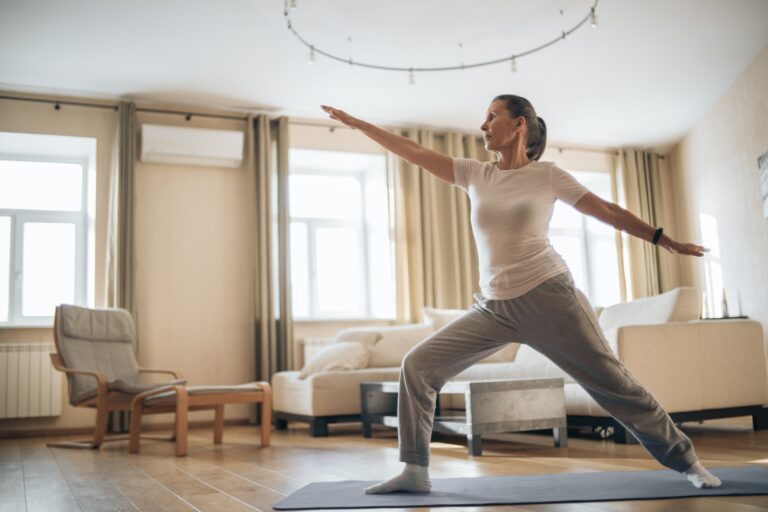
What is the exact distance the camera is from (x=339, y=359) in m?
5.14

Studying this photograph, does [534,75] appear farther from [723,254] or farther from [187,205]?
[187,205]

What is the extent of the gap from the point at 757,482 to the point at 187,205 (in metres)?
4.81

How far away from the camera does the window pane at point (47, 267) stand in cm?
594

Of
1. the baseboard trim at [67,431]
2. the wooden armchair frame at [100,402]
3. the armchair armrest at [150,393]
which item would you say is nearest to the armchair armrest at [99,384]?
the wooden armchair frame at [100,402]

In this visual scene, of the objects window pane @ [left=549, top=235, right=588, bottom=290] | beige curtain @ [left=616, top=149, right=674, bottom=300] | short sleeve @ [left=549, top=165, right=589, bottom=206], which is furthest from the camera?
window pane @ [left=549, top=235, right=588, bottom=290]

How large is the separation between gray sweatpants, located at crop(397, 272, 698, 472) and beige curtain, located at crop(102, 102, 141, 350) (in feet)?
12.9

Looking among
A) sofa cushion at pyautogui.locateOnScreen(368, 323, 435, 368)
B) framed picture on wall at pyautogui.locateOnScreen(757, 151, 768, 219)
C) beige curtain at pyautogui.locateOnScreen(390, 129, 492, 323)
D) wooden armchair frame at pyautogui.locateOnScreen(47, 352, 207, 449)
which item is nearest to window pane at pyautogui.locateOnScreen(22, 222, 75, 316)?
wooden armchair frame at pyautogui.locateOnScreen(47, 352, 207, 449)

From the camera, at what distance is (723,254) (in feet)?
21.9

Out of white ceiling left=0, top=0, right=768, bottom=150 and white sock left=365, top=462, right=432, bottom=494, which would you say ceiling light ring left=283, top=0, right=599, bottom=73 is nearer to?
white ceiling left=0, top=0, right=768, bottom=150

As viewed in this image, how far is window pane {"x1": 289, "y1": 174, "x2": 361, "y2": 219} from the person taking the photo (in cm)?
701

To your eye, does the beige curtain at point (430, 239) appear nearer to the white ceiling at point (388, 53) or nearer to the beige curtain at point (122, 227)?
the white ceiling at point (388, 53)

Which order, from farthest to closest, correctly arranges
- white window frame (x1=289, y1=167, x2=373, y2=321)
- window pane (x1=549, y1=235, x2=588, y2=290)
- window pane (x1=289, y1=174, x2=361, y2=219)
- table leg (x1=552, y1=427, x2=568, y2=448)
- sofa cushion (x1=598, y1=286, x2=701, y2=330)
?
window pane (x1=549, y1=235, x2=588, y2=290) → window pane (x1=289, y1=174, x2=361, y2=219) → white window frame (x1=289, y1=167, x2=373, y2=321) → sofa cushion (x1=598, y1=286, x2=701, y2=330) → table leg (x1=552, y1=427, x2=568, y2=448)

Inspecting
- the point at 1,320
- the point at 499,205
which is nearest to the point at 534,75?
the point at 499,205

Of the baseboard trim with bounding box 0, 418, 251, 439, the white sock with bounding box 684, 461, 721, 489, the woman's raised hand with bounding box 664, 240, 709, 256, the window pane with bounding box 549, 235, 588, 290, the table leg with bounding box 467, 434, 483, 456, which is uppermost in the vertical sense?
the window pane with bounding box 549, 235, 588, 290
